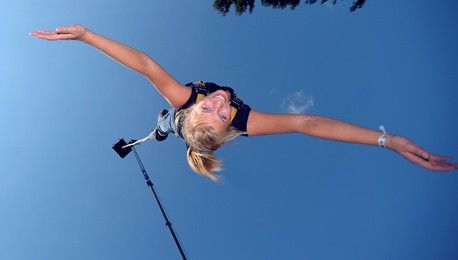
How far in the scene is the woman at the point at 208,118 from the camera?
3.73 m

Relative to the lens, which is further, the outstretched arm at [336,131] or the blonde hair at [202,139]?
the blonde hair at [202,139]

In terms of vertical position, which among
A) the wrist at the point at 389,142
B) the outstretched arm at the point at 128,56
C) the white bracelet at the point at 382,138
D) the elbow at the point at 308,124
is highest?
the outstretched arm at the point at 128,56

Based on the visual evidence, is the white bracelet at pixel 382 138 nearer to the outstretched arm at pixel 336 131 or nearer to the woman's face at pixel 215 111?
the outstretched arm at pixel 336 131

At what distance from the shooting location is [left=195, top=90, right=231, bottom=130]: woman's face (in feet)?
16.0

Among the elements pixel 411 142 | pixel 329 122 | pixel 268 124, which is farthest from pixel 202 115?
pixel 411 142

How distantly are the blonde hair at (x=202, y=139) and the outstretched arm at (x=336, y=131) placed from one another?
0.39 m

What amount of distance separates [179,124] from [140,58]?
57.0 inches

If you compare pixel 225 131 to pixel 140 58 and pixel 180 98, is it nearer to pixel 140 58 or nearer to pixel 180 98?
pixel 180 98

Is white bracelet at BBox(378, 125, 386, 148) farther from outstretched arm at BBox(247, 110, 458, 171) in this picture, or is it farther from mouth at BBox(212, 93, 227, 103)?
mouth at BBox(212, 93, 227, 103)

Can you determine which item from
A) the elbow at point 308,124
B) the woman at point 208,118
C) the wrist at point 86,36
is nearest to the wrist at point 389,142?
the woman at point 208,118

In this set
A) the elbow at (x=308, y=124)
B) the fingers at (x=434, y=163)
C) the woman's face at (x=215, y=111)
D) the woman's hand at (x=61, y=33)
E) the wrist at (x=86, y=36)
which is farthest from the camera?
the woman's face at (x=215, y=111)

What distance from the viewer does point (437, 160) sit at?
3084mm

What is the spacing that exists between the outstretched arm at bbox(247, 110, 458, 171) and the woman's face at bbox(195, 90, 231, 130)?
1.37ft

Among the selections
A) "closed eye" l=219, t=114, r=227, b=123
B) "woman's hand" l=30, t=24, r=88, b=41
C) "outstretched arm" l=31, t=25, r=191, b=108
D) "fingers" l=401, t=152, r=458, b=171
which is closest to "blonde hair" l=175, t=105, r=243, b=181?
"closed eye" l=219, t=114, r=227, b=123
